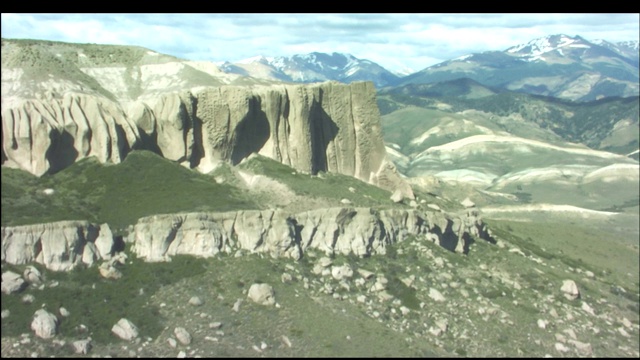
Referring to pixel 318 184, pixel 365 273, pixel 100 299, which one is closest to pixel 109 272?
pixel 100 299

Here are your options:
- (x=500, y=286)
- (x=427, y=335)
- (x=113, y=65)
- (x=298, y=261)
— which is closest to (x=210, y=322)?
(x=298, y=261)

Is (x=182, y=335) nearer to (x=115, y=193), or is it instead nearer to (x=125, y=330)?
(x=125, y=330)

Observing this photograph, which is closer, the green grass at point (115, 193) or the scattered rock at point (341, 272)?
the green grass at point (115, 193)

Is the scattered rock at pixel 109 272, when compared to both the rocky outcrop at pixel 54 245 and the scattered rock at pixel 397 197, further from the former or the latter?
the scattered rock at pixel 397 197

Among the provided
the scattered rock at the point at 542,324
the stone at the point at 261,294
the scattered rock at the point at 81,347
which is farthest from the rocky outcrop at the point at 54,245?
the scattered rock at the point at 542,324

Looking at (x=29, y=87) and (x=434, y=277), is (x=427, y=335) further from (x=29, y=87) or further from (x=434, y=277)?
(x=29, y=87)

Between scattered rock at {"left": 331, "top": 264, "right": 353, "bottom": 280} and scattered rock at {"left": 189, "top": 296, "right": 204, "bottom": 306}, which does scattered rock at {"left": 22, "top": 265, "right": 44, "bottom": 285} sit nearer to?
A: scattered rock at {"left": 189, "top": 296, "right": 204, "bottom": 306}

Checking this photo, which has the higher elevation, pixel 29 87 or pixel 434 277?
pixel 29 87
